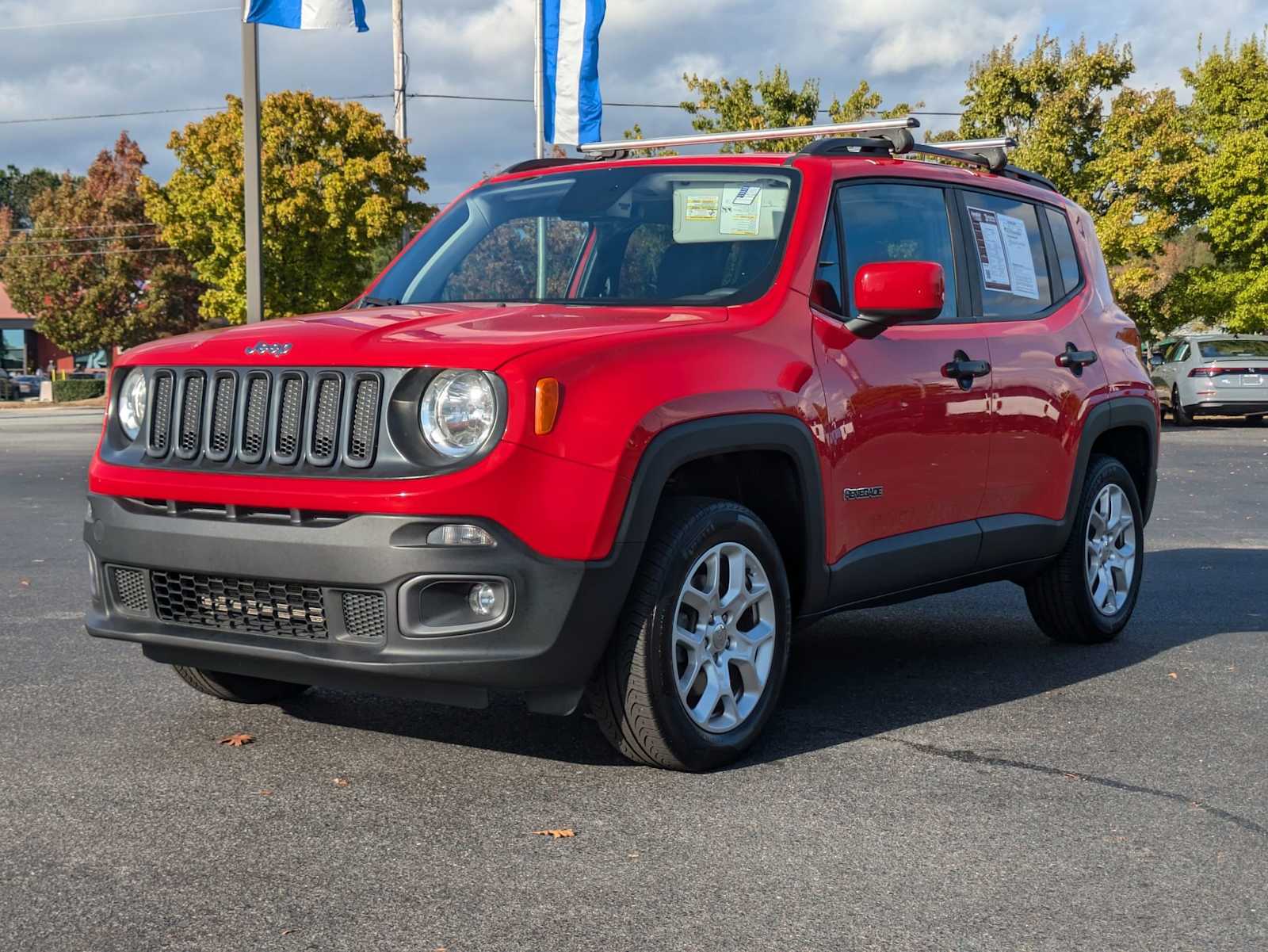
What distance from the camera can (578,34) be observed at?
19.3 meters

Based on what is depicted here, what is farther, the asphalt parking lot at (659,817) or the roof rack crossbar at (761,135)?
the roof rack crossbar at (761,135)

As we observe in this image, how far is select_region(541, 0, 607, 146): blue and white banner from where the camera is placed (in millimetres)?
19234

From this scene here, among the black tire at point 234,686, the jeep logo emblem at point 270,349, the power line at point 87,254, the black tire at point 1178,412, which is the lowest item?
the black tire at point 1178,412

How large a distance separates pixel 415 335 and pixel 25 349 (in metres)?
81.5

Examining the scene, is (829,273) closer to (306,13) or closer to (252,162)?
(306,13)

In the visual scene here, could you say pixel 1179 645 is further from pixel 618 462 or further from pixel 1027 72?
pixel 1027 72

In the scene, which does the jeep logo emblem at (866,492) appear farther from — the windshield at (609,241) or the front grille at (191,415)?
the front grille at (191,415)

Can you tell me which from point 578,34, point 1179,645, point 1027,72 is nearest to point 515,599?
point 1179,645

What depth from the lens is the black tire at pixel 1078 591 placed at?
6781mm

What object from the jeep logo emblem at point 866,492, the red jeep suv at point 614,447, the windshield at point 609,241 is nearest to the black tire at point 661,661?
the red jeep suv at point 614,447

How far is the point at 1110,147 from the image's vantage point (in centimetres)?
3139

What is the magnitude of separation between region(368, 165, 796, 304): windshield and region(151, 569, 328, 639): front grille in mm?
1536

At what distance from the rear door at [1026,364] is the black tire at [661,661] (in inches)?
65.5

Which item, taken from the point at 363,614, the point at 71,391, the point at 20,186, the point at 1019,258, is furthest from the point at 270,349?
the point at 20,186
